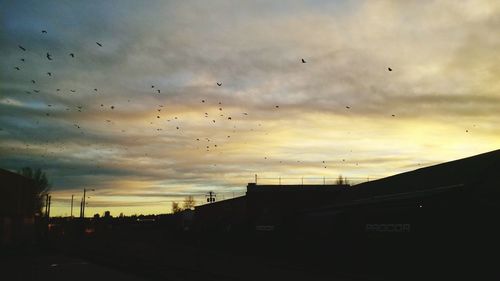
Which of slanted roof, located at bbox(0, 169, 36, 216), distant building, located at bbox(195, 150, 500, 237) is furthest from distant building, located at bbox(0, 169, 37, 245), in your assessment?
distant building, located at bbox(195, 150, 500, 237)

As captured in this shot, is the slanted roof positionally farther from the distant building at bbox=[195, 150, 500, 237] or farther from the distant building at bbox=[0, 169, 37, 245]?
the distant building at bbox=[195, 150, 500, 237]

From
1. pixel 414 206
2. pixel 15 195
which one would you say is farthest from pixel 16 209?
pixel 414 206

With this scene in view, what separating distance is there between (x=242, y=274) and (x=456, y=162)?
16771mm

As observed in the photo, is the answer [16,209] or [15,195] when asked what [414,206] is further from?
[16,209]

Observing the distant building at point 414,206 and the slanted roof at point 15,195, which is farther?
the slanted roof at point 15,195

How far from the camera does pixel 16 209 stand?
50938mm

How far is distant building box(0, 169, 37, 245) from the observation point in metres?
48.1

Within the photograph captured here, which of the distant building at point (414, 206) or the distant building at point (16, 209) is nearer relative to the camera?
the distant building at point (414, 206)

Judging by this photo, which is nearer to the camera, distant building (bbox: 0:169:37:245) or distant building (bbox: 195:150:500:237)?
distant building (bbox: 195:150:500:237)

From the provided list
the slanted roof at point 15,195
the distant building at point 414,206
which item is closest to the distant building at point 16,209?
the slanted roof at point 15,195

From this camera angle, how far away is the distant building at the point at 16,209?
4806cm

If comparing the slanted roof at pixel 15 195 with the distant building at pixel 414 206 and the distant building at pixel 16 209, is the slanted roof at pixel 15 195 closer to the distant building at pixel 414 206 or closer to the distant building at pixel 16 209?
the distant building at pixel 16 209

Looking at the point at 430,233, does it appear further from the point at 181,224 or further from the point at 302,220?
the point at 181,224

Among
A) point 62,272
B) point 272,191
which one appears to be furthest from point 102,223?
point 62,272
